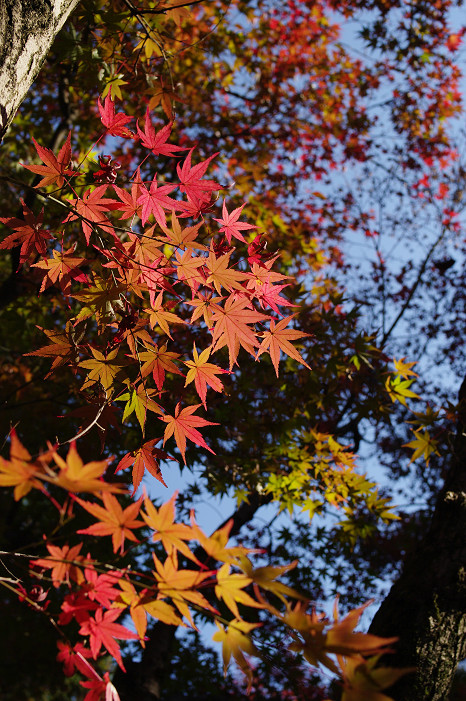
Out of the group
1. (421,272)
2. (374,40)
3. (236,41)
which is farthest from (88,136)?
(421,272)

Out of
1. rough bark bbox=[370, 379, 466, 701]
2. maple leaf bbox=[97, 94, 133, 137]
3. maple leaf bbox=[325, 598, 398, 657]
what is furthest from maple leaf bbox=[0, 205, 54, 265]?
rough bark bbox=[370, 379, 466, 701]

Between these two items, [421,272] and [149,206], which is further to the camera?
[421,272]

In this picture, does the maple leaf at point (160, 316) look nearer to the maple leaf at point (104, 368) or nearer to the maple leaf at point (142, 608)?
the maple leaf at point (104, 368)

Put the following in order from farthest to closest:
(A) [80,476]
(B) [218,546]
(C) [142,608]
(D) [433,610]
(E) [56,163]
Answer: (D) [433,610] < (E) [56,163] < (C) [142,608] < (B) [218,546] < (A) [80,476]

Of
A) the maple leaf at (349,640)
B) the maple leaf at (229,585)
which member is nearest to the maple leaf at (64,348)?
the maple leaf at (229,585)

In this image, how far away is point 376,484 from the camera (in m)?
3.70

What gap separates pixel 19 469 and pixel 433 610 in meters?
2.57

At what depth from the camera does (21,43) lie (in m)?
1.47

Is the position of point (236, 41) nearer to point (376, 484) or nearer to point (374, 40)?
point (374, 40)

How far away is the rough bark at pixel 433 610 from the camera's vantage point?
248 cm

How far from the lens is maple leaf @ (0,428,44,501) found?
0.88m

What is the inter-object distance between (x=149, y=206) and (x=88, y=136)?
17.3 feet

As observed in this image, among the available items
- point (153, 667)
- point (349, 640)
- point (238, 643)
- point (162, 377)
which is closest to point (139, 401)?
point (162, 377)

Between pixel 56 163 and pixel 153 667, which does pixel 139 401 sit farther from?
pixel 153 667
